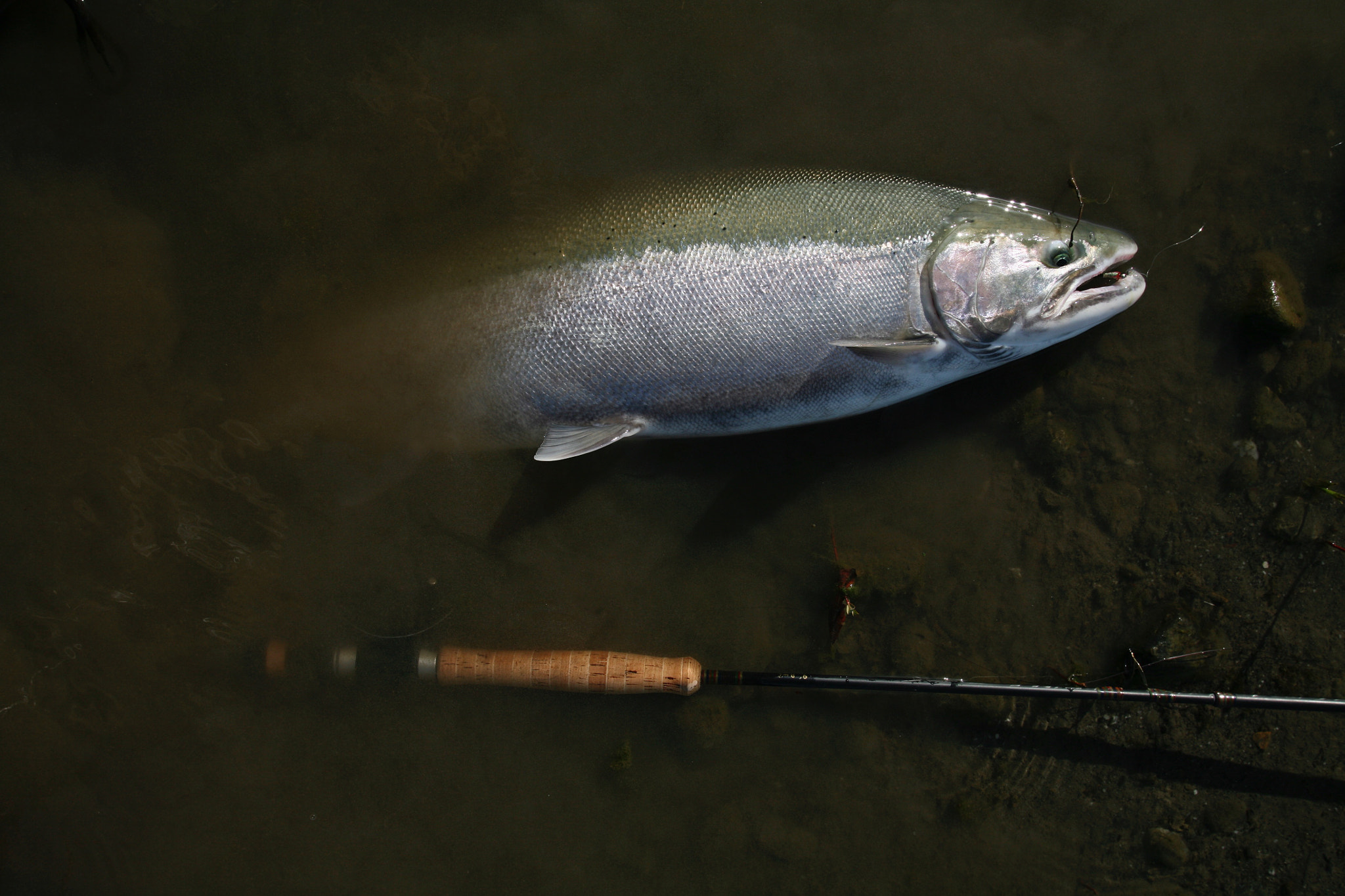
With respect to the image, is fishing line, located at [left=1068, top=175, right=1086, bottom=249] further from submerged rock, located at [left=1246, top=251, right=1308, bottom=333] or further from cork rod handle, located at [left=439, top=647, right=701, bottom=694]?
cork rod handle, located at [left=439, top=647, right=701, bottom=694]

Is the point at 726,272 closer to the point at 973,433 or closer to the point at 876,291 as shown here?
the point at 876,291

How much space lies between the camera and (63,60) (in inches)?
136

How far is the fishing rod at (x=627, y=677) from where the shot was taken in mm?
3100

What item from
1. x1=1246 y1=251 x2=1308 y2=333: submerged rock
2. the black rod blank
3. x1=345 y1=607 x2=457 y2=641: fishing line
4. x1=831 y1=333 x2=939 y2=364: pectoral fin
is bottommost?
x1=345 y1=607 x2=457 y2=641: fishing line

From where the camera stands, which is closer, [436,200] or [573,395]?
[573,395]

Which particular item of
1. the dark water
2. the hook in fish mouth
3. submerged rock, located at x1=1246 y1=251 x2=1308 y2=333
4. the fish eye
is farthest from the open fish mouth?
submerged rock, located at x1=1246 y1=251 x2=1308 y2=333

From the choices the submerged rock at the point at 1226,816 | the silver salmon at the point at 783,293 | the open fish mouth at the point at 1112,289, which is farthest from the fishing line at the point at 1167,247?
the submerged rock at the point at 1226,816

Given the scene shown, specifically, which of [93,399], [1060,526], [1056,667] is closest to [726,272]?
[1060,526]

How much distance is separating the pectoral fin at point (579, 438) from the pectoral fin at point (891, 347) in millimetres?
1006

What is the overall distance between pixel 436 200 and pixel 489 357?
3.10 ft

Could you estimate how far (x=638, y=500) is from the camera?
363cm

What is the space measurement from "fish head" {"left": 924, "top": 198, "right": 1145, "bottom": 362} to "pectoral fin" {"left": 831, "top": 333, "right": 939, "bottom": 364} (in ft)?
0.39

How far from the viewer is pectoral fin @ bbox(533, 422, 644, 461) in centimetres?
320

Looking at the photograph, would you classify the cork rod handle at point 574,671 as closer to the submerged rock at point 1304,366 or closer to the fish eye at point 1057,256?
the fish eye at point 1057,256
